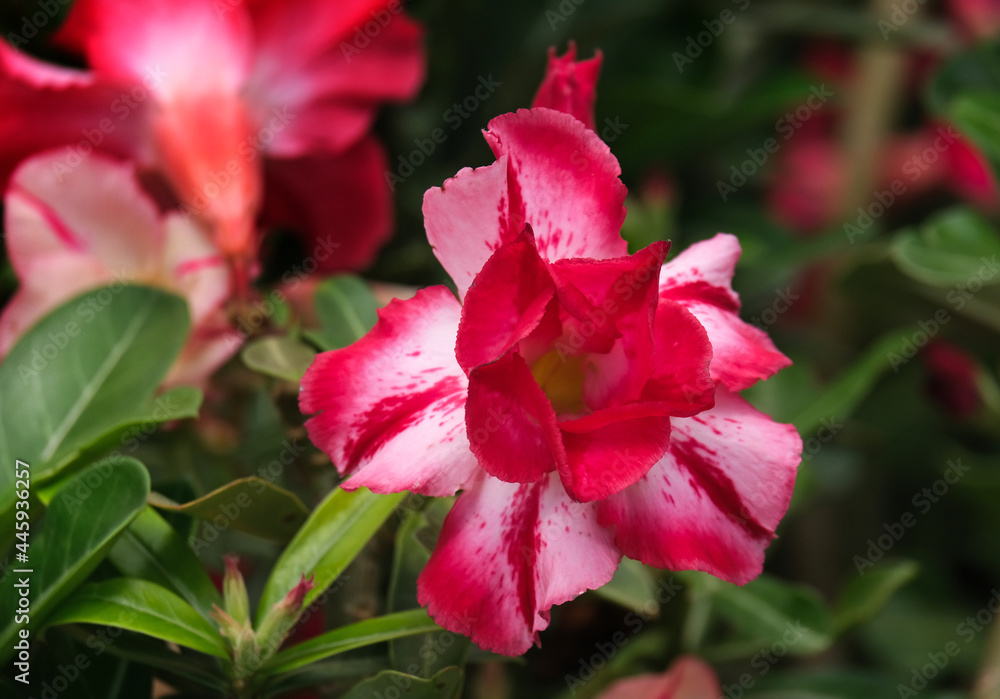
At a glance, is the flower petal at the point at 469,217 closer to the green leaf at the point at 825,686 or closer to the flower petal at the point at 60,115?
the flower petal at the point at 60,115

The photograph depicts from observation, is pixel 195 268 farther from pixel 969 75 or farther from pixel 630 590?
pixel 969 75

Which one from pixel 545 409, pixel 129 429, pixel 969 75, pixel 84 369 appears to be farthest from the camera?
pixel 969 75

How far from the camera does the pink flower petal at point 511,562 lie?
0.36m

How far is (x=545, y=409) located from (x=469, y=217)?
10 cm

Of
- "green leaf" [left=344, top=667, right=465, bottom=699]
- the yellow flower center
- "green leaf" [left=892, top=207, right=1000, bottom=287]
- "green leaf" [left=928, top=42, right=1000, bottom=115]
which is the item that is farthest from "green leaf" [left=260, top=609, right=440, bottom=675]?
"green leaf" [left=928, top=42, right=1000, bottom=115]

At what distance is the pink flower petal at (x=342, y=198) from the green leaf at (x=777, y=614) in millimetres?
364

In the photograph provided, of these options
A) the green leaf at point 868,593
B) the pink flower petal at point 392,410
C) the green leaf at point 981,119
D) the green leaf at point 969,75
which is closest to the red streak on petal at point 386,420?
the pink flower petal at point 392,410

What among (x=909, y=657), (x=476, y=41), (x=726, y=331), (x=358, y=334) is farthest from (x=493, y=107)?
(x=909, y=657)

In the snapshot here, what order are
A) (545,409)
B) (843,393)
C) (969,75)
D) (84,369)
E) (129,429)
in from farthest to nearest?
(969,75) → (843,393) → (84,369) → (129,429) → (545,409)

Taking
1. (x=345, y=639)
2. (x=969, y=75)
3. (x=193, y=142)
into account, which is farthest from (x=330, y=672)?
(x=969, y=75)

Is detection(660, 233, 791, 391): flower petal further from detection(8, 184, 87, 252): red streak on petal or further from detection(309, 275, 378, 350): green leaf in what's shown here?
detection(8, 184, 87, 252): red streak on petal

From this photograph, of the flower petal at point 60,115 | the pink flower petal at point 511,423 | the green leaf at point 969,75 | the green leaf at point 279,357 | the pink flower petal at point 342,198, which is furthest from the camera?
the green leaf at point 969,75

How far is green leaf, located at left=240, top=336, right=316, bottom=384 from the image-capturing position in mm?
485

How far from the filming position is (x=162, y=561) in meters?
0.44
